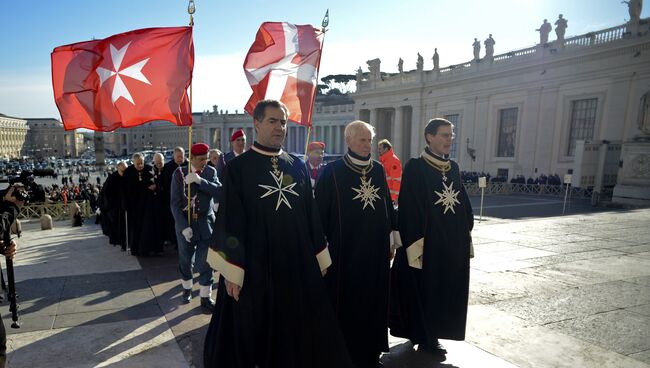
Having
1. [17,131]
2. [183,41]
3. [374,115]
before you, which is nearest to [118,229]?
[183,41]

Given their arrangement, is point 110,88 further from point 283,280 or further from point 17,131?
point 17,131

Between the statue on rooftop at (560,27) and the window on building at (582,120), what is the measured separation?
5225 millimetres

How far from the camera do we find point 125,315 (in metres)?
4.70

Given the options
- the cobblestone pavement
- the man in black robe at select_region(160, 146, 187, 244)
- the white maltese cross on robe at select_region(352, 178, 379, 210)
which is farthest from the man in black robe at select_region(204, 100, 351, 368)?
the man in black robe at select_region(160, 146, 187, 244)

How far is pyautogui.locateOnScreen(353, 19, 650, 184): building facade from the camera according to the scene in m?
26.5

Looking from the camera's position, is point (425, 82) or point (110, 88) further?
point (425, 82)

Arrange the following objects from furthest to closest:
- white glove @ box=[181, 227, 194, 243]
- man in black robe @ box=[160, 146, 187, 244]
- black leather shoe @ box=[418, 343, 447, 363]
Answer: man in black robe @ box=[160, 146, 187, 244]
white glove @ box=[181, 227, 194, 243]
black leather shoe @ box=[418, 343, 447, 363]

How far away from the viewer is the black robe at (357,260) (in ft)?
11.8

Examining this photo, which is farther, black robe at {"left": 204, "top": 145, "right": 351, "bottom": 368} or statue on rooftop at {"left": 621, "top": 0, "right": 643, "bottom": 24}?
statue on rooftop at {"left": 621, "top": 0, "right": 643, "bottom": 24}

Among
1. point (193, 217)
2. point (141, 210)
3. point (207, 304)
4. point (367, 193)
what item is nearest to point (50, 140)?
point (141, 210)

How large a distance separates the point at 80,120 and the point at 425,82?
43.3m

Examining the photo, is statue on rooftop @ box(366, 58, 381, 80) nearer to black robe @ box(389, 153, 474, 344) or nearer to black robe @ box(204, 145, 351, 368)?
black robe @ box(389, 153, 474, 344)

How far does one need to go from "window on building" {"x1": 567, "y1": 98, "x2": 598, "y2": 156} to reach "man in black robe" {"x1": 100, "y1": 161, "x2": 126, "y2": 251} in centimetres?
3134


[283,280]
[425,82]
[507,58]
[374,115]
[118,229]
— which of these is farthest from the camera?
[374,115]
